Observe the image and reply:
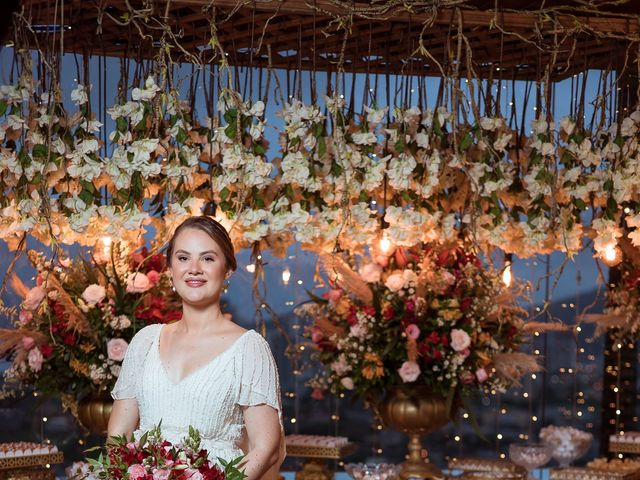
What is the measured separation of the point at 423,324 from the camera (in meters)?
5.27

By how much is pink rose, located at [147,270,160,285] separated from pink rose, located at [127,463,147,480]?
2574 millimetres

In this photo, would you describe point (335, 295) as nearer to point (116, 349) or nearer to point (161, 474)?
point (116, 349)

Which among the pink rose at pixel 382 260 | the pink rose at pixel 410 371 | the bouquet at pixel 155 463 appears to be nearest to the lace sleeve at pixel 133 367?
the bouquet at pixel 155 463

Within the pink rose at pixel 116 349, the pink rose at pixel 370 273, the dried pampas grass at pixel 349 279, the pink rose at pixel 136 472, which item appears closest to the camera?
the pink rose at pixel 136 472

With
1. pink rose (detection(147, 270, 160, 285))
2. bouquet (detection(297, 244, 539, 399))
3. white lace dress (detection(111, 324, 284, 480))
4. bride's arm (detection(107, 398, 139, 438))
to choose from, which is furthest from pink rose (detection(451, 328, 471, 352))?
bride's arm (detection(107, 398, 139, 438))

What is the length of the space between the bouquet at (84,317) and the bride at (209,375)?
4.78ft

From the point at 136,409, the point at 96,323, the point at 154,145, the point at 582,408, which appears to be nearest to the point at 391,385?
the point at 96,323

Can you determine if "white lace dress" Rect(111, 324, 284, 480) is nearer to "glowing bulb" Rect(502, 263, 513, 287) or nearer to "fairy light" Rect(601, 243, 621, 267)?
"fairy light" Rect(601, 243, 621, 267)

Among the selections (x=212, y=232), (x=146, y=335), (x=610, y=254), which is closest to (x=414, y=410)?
(x=610, y=254)

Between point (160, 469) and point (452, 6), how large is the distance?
280 cm

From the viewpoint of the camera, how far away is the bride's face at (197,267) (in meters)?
3.40

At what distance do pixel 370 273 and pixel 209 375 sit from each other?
2.02 m

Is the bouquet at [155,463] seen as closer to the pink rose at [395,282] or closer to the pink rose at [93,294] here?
the pink rose at [93,294]

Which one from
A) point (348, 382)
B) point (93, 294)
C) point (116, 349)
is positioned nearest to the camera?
point (116, 349)
